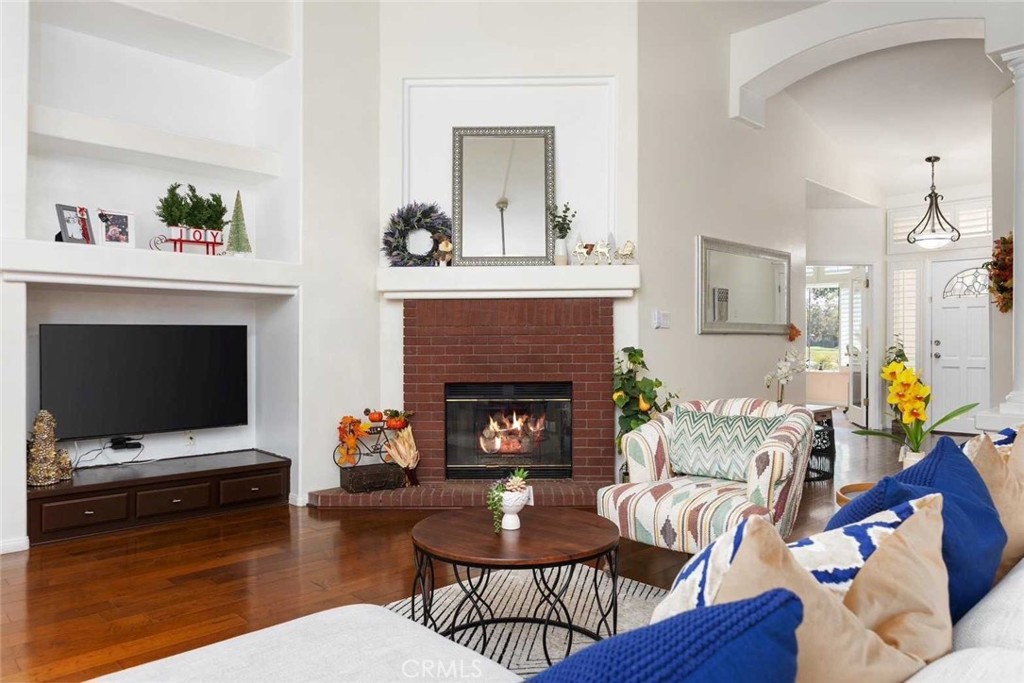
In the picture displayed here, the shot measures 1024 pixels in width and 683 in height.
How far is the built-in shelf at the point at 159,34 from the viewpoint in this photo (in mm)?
4066

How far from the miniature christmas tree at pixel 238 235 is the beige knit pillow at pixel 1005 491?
410cm

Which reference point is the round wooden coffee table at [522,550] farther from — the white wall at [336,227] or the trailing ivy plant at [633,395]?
the white wall at [336,227]

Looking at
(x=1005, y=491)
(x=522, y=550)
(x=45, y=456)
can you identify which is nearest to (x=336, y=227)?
(x=45, y=456)

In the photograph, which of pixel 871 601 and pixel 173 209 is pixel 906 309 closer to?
pixel 173 209

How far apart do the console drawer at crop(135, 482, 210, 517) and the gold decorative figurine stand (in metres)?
0.41

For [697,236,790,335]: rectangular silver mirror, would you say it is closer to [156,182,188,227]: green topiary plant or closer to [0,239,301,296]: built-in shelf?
[0,239,301,296]: built-in shelf

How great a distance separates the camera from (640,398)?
4.80 meters

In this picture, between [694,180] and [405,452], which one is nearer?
[405,452]

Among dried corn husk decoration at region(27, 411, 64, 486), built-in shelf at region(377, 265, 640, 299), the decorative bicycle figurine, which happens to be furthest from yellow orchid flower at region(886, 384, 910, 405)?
dried corn husk decoration at region(27, 411, 64, 486)

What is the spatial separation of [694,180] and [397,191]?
86.7 inches

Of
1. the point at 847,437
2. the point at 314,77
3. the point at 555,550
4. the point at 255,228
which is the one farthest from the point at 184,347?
the point at 847,437

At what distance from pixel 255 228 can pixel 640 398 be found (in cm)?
294

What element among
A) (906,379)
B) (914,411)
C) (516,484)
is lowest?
(516,484)

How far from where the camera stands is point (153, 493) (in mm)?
4098
